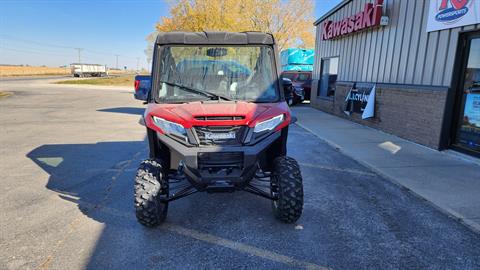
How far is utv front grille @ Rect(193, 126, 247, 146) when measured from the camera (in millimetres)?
3395

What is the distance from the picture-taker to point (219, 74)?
3.99m

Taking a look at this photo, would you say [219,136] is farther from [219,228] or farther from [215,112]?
[219,228]

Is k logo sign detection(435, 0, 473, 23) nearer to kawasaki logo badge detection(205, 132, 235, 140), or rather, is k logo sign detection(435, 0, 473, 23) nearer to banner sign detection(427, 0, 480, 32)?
banner sign detection(427, 0, 480, 32)

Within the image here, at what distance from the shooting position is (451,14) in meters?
6.79

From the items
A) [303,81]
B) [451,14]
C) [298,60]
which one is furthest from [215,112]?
[298,60]

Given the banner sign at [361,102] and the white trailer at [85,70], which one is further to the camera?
the white trailer at [85,70]

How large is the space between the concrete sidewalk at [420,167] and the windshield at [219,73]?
9.12ft

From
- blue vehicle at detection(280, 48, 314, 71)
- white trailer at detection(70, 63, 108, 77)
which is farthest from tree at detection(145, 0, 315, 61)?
white trailer at detection(70, 63, 108, 77)

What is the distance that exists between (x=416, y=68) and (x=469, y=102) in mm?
1693

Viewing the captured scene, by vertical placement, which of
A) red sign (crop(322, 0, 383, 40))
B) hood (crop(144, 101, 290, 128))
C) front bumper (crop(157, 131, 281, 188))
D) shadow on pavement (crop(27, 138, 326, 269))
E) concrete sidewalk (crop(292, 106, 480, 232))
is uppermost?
red sign (crop(322, 0, 383, 40))

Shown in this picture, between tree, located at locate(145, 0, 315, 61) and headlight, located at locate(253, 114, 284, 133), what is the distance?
819 inches

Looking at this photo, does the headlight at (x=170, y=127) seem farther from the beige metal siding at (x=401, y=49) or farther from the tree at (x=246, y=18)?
the tree at (x=246, y=18)

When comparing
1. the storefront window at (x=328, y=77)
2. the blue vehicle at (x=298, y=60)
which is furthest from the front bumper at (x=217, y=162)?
the blue vehicle at (x=298, y=60)

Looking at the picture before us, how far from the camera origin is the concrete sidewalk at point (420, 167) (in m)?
4.33
